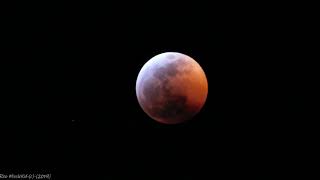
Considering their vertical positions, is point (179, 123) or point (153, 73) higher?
point (153, 73)

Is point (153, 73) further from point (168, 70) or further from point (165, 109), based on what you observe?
point (165, 109)

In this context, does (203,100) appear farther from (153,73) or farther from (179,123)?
(153,73)

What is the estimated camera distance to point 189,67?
5973 mm

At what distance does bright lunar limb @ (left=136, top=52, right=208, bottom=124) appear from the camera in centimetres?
576

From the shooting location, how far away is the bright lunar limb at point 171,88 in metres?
5.76

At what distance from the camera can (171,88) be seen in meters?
5.73

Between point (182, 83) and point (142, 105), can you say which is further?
point (142, 105)

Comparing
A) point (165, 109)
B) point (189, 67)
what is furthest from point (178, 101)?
point (189, 67)

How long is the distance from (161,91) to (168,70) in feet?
1.22

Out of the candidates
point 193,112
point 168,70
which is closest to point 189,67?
point 168,70

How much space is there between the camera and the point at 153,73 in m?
5.93

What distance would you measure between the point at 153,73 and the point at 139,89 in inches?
16.2

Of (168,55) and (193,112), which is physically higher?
(168,55)

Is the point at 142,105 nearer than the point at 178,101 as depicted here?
No
